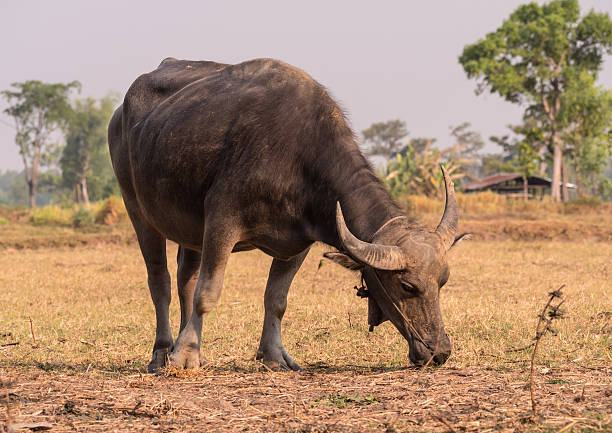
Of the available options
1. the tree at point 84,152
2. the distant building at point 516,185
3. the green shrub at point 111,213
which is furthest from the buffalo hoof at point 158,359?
the tree at point 84,152

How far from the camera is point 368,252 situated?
3818mm

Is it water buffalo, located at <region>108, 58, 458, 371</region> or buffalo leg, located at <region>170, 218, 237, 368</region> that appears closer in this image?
water buffalo, located at <region>108, 58, 458, 371</region>

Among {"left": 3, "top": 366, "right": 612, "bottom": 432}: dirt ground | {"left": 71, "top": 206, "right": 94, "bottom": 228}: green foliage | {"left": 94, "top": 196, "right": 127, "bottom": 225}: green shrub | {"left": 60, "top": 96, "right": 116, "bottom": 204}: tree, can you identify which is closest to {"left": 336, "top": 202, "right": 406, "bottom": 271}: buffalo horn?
{"left": 3, "top": 366, "right": 612, "bottom": 432}: dirt ground

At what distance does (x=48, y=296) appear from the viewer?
8992 mm

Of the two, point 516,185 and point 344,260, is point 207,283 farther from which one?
point 516,185

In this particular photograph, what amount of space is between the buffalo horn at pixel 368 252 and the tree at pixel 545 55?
3343 centimetres

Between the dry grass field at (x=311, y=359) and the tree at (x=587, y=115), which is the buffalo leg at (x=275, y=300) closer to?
the dry grass field at (x=311, y=359)

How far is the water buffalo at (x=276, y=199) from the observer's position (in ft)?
13.1

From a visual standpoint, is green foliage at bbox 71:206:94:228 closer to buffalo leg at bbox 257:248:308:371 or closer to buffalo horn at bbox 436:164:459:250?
buffalo leg at bbox 257:248:308:371

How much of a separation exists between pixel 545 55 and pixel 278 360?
35.5 metres

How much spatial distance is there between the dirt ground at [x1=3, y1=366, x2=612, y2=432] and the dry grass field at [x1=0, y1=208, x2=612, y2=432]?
0.01m

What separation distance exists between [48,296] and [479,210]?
668 inches

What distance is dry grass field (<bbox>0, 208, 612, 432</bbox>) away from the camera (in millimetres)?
3135

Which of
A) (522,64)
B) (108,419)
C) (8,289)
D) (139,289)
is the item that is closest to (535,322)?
(108,419)
